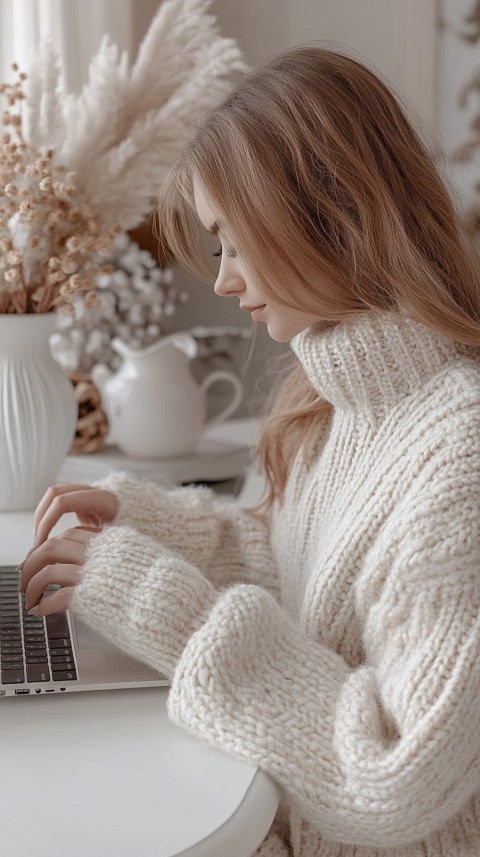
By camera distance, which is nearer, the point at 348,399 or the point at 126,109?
the point at 348,399

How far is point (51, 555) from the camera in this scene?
81cm

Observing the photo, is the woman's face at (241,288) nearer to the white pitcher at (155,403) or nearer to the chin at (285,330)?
the chin at (285,330)

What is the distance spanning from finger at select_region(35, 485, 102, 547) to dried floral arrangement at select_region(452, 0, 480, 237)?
95cm

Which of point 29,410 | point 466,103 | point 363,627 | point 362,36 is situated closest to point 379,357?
point 363,627

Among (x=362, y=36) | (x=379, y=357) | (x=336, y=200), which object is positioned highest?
(x=362, y=36)

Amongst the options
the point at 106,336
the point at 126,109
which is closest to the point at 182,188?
the point at 126,109

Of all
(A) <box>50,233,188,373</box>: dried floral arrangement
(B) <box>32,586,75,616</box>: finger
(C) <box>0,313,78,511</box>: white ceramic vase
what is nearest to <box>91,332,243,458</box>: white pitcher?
(C) <box>0,313,78,511</box>: white ceramic vase

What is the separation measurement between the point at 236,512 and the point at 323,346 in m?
0.30

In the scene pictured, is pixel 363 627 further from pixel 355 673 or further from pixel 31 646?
pixel 31 646

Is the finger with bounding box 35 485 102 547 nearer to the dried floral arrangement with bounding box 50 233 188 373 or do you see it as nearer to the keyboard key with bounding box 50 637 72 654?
the keyboard key with bounding box 50 637 72 654

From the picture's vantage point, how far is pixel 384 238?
790mm

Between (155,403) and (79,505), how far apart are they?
46 cm

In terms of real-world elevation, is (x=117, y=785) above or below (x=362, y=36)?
below

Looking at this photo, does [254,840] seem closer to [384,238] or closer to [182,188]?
[384,238]
